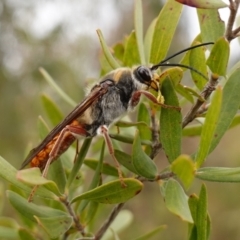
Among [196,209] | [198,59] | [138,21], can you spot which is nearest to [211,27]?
[198,59]

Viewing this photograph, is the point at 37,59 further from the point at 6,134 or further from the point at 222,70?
the point at 222,70

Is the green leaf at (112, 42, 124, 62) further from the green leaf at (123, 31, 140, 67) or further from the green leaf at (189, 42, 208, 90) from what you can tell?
the green leaf at (189, 42, 208, 90)

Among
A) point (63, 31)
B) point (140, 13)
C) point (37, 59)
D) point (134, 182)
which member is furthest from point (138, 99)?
point (63, 31)

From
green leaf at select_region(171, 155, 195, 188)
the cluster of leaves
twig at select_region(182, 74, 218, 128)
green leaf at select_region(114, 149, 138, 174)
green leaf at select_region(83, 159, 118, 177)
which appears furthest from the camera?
green leaf at select_region(83, 159, 118, 177)

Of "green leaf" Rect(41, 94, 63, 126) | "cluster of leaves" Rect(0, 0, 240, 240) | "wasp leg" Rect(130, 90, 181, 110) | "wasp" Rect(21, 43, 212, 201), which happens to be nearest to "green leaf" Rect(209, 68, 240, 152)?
"cluster of leaves" Rect(0, 0, 240, 240)

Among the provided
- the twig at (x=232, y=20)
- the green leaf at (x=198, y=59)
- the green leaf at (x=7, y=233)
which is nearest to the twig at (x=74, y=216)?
the green leaf at (x=7, y=233)

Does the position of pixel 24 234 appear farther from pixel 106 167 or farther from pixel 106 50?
pixel 106 50
